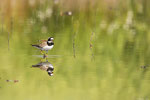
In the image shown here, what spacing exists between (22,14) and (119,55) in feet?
24.4

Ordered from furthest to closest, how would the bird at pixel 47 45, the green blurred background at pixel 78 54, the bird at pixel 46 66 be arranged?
the bird at pixel 47 45, the bird at pixel 46 66, the green blurred background at pixel 78 54

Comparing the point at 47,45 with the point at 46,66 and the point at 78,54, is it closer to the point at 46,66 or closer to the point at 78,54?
the point at 78,54

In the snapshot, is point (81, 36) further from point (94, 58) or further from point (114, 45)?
point (94, 58)

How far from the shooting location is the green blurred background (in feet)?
24.1

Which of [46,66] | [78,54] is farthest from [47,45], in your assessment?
[46,66]

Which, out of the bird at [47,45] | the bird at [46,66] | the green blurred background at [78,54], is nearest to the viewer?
the green blurred background at [78,54]

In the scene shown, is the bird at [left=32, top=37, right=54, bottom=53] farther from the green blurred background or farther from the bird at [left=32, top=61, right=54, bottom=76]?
the bird at [left=32, top=61, right=54, bottom=76]

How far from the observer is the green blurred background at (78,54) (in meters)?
7.34

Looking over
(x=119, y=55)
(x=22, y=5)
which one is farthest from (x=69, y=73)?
(x=22, y=5)

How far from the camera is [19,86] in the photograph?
754cm

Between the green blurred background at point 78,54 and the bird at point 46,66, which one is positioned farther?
the bird at point 46,66

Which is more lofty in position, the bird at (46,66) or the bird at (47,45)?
the bird at (47,45)

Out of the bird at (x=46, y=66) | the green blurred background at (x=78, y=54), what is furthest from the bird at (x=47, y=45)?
the bird at (x=46, y=66)

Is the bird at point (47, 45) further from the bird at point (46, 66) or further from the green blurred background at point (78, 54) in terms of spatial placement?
the bird at point (46, 66)
